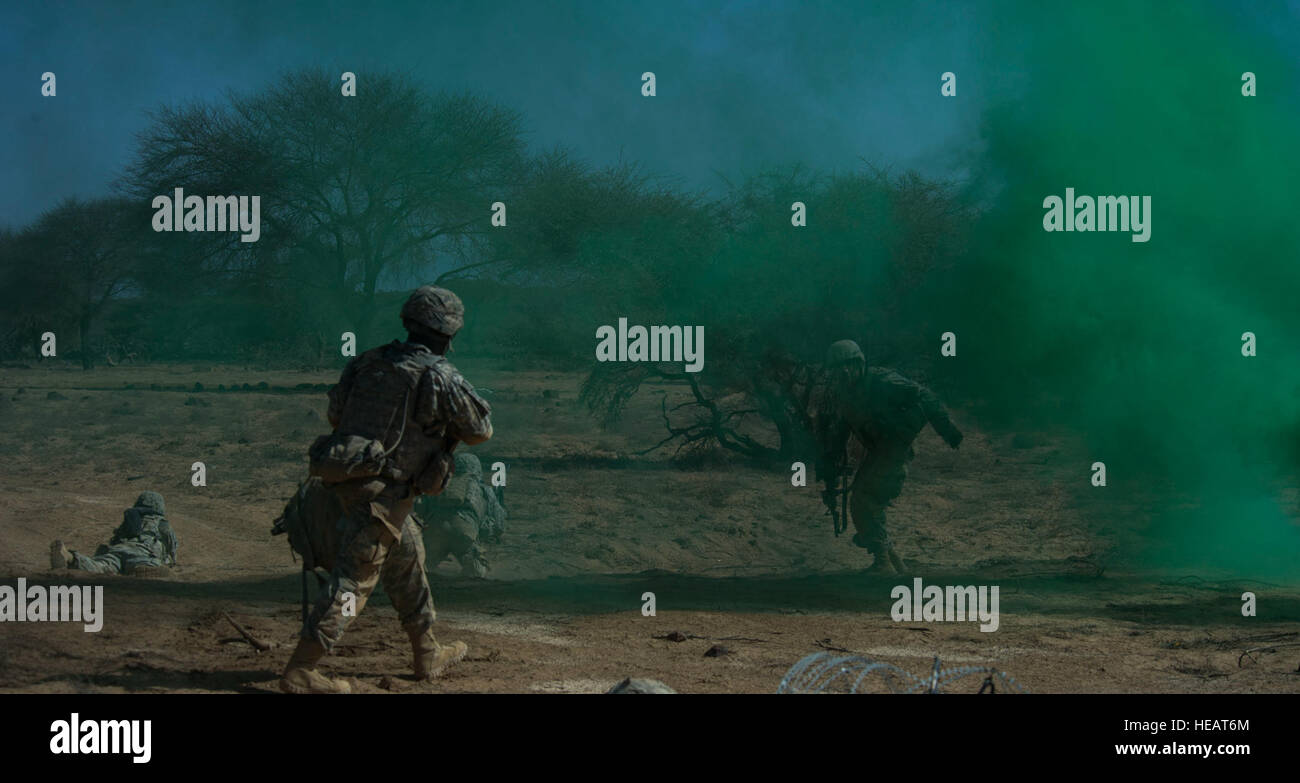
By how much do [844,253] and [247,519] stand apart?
724 centimetres

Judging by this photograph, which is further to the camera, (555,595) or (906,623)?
(555,595)

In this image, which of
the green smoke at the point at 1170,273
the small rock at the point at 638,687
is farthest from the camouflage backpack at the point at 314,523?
the green smoke at the point at 1170,273

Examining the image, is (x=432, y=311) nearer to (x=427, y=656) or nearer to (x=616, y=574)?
(x=427, y=656)

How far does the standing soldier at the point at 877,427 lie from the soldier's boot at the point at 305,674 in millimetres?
4955

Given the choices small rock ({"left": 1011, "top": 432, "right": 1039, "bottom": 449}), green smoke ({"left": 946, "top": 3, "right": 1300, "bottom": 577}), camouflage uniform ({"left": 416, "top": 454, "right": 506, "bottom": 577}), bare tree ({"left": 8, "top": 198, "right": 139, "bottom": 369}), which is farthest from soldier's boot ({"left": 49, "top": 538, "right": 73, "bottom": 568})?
bare tree ({"left": 8, "top": 198, "right": 139, "bottom": 369})

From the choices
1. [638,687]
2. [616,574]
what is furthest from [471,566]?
[638,687]

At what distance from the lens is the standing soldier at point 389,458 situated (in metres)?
5.04

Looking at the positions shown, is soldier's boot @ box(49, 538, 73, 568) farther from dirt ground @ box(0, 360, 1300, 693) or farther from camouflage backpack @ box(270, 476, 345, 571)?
camouflage backpack @ box(270, 476, 345, 571)

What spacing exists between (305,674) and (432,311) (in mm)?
1582

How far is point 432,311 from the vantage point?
17.5ft

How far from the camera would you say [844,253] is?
14516mm

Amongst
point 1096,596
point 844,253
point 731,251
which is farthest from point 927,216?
point 1096,596

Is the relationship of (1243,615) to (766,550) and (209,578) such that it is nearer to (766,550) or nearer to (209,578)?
(766,550)

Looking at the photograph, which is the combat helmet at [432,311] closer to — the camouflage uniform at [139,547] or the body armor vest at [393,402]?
the body armor vest at [393,402]
